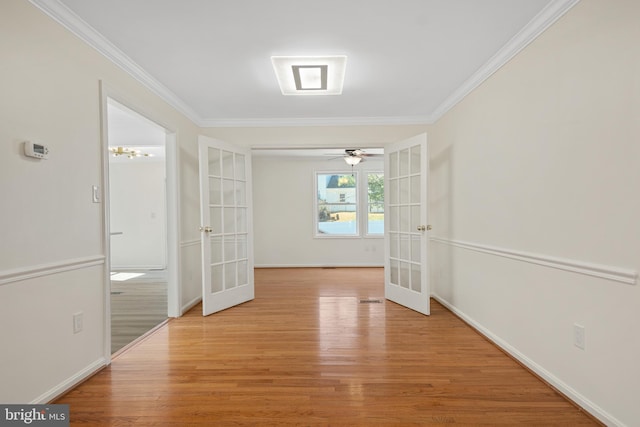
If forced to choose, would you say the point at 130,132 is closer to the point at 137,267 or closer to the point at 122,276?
the point at 122,276

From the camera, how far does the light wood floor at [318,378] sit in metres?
1.78

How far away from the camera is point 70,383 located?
80.4 inches

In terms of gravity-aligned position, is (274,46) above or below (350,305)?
above

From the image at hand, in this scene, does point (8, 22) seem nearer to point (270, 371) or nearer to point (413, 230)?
point (270, 371)

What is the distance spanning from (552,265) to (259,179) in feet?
18.6

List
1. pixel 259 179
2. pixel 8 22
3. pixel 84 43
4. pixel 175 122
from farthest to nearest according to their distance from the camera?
pixel 259 179, pixel 175 122, pixel 84 43, pixel 8 22

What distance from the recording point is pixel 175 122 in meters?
3.56

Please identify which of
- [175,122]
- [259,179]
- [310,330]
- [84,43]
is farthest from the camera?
[259,179]

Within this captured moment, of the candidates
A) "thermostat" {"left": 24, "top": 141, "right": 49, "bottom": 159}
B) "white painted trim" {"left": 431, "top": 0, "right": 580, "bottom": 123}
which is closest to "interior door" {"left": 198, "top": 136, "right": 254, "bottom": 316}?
"thermostat" {"left": 24, "top": 141, "right": 49, "bottom": 159}

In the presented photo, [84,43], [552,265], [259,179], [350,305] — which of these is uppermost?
[84,43]

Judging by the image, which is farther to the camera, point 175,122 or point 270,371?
point 175,122

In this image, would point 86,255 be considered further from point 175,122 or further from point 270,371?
point 175,122

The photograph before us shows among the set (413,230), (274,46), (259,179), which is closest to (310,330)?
(413,230)

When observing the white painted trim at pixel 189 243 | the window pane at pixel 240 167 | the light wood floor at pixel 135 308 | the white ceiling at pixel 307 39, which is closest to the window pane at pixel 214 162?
the window pane at pixel 240 167
